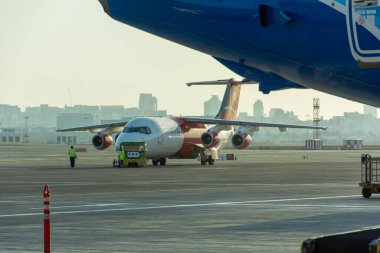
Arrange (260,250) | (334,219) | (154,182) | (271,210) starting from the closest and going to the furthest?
(260,250), (334,219), (271,210), (154,182)

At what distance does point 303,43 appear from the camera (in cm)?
999

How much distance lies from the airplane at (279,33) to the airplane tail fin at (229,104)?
229ft

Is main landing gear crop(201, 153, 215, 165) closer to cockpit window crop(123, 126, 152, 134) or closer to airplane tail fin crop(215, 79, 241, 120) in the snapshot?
cockpit window crop(123, 126, 152, 134)

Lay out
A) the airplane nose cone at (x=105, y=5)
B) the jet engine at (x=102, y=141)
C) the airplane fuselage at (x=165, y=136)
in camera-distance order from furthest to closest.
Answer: the jet engine at (x=102, y=141), the airplane fuselage at (x=165, y=136), the airplane nose cone at (x=105, y=5)

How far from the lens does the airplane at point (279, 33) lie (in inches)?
385

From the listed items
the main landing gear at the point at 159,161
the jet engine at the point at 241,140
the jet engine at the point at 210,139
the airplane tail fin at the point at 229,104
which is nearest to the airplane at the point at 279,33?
the jet engine at the point at 210,139

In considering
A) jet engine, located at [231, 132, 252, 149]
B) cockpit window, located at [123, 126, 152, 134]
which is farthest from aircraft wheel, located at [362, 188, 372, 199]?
jet engine, located at [231, 132, 252, 149]

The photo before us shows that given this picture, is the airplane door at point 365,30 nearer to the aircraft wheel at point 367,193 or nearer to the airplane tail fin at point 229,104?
the aircraft wheel at point 367,193

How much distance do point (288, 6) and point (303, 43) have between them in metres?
0.44

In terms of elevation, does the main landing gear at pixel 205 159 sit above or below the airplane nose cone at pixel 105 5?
below

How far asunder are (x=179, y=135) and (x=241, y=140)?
7.13 metres

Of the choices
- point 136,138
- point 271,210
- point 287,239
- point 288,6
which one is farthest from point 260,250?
point 136,138

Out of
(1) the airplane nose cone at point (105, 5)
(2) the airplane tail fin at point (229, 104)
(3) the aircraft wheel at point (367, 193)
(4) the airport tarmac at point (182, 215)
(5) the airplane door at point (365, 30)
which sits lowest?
(4) the airport tarmac at point (182, 215)

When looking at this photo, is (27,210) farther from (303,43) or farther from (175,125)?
(175,125)
